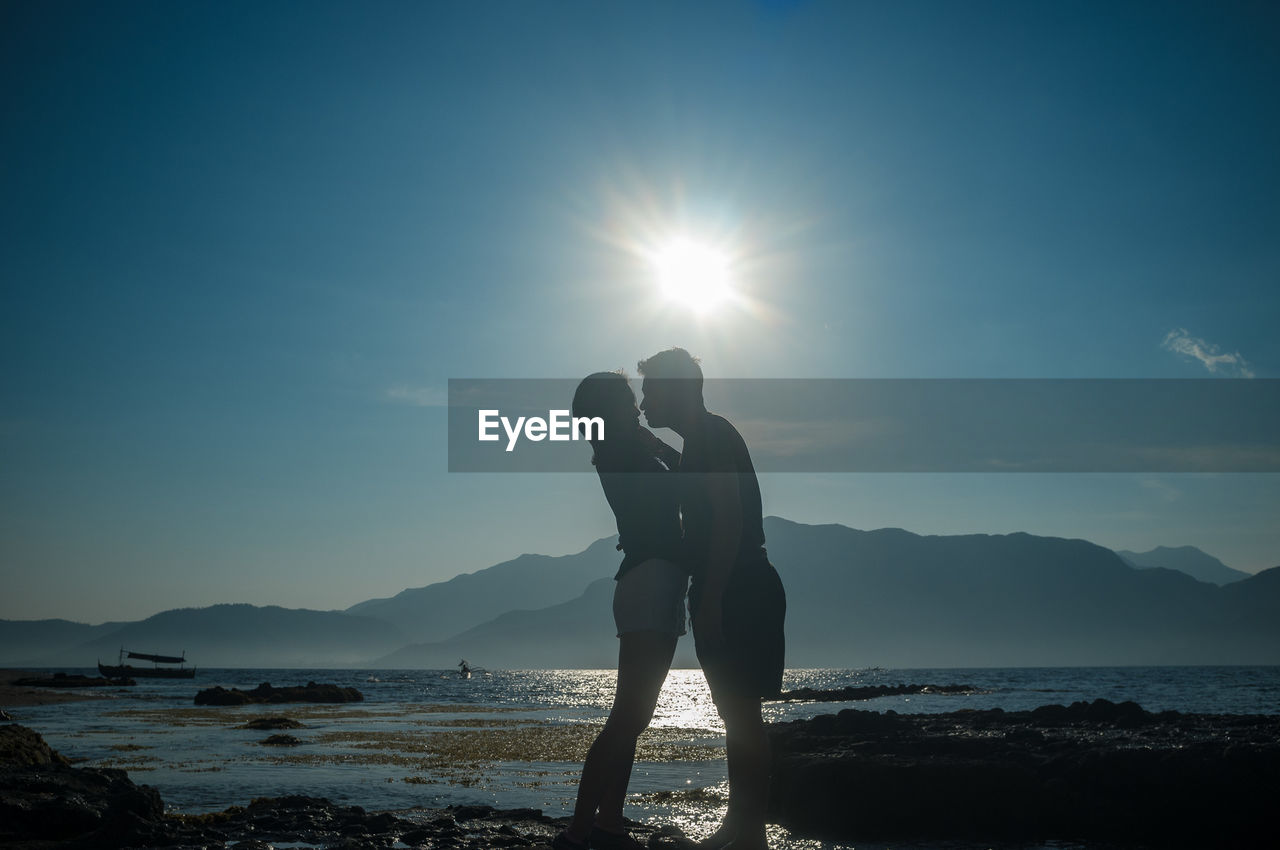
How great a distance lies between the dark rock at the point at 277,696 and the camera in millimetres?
43062

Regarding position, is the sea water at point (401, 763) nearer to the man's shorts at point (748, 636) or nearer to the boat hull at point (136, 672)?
the man's shorts at point (748, 636)

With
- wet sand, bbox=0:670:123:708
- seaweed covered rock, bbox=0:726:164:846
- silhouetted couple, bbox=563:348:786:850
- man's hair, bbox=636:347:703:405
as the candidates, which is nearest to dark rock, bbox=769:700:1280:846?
silhouetted couple, bbox=563:348:786:850

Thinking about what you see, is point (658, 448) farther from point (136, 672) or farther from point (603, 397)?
point (136, 672)

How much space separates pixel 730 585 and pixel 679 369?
136 centimetres

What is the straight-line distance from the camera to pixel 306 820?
7.58 metres

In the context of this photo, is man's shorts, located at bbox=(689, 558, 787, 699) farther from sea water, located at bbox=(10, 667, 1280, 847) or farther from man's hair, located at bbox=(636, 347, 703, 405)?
sea water, located at bbox=(10, 667, 1280, 847)

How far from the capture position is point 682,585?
4648 mm

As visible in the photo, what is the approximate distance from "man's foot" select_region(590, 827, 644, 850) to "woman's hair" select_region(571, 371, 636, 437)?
2.35m

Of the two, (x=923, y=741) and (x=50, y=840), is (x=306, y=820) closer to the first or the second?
(x=50, y=840)

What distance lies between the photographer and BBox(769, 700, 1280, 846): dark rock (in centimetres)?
752

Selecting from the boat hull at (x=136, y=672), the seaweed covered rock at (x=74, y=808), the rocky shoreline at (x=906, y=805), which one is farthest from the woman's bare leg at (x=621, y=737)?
the boat hull at (x=136, y=672)

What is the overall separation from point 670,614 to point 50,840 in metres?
5.92

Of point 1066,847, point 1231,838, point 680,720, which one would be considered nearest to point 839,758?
Result: point 1066,847

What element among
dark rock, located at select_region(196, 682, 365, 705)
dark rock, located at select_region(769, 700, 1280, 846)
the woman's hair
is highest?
the woman's hair
